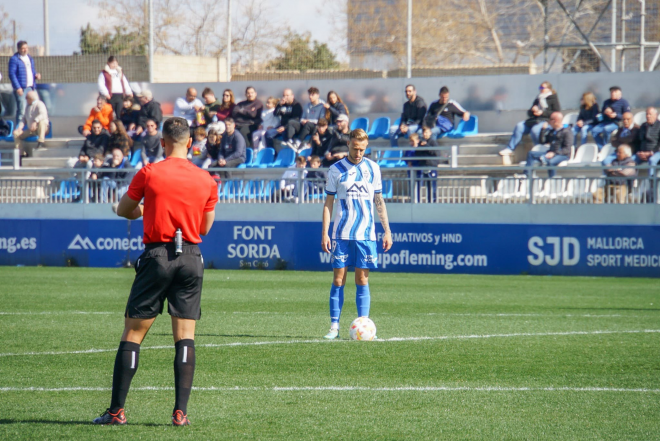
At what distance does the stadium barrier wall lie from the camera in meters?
17.4

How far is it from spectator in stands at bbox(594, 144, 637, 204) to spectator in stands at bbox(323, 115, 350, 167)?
19.5ft

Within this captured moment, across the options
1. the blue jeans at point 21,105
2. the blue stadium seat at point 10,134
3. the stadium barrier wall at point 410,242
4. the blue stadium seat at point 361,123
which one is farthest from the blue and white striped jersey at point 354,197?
the blue stadium seat at point 10,134

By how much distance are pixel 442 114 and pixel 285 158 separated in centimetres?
432

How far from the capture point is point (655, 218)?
56.1 feet

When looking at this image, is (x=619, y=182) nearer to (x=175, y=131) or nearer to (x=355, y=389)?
(x=355, y=389)

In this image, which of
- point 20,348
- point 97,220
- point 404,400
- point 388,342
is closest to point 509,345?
point 388,342

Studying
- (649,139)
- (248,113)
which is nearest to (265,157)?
(248,113)

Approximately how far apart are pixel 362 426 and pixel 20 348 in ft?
14.4

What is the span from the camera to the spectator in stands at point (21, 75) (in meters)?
25.6

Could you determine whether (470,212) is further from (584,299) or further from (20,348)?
(20,348)

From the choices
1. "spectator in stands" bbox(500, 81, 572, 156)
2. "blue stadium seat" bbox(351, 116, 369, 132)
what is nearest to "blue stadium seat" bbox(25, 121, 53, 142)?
"blue stadium seat" bbox(351, 116, 369, 132)

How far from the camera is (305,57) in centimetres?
2881

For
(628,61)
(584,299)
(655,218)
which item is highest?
(628,61)

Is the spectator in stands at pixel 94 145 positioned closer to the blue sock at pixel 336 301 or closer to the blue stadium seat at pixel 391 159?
the blue stadium seat at pixel 391 159
